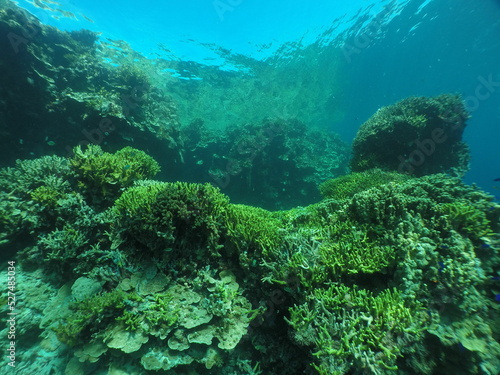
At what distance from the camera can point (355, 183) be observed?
829cm

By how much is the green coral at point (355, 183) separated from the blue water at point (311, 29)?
53.1 feet

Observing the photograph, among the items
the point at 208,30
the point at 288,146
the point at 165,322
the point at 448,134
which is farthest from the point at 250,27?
the point at 165,322

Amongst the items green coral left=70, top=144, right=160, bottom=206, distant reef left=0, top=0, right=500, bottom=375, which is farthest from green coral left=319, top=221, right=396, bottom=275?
green coral left=70, top=144, right=160, bottom=206

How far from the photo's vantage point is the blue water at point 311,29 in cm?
2021

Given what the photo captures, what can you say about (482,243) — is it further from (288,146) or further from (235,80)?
(235,80)

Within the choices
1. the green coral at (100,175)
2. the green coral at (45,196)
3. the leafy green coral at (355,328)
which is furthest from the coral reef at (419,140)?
the green coral at (45,196)

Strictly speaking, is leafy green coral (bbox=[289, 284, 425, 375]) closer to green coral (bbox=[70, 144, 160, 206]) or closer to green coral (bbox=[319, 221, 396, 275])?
green coral (bbox=[319, 221, 396, 275])

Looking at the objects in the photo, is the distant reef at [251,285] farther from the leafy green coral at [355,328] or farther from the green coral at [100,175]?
the green coral at [100,175]

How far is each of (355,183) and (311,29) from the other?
971 inches

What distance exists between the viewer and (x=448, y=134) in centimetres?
1089

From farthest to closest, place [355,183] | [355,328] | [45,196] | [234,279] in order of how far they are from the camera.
→ [355,183] → [45,196] → [234,279] → [355,328]

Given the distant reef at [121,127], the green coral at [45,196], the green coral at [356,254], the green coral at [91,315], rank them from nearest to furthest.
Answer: the green coral at [91,315] < the green coral at [356,254] < the green coral at [45,196] < the distant reef at [121,127]

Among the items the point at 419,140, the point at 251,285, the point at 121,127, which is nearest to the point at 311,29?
the point at 419,140

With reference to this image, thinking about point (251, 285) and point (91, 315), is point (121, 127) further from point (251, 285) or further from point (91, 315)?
point (251, 285)
